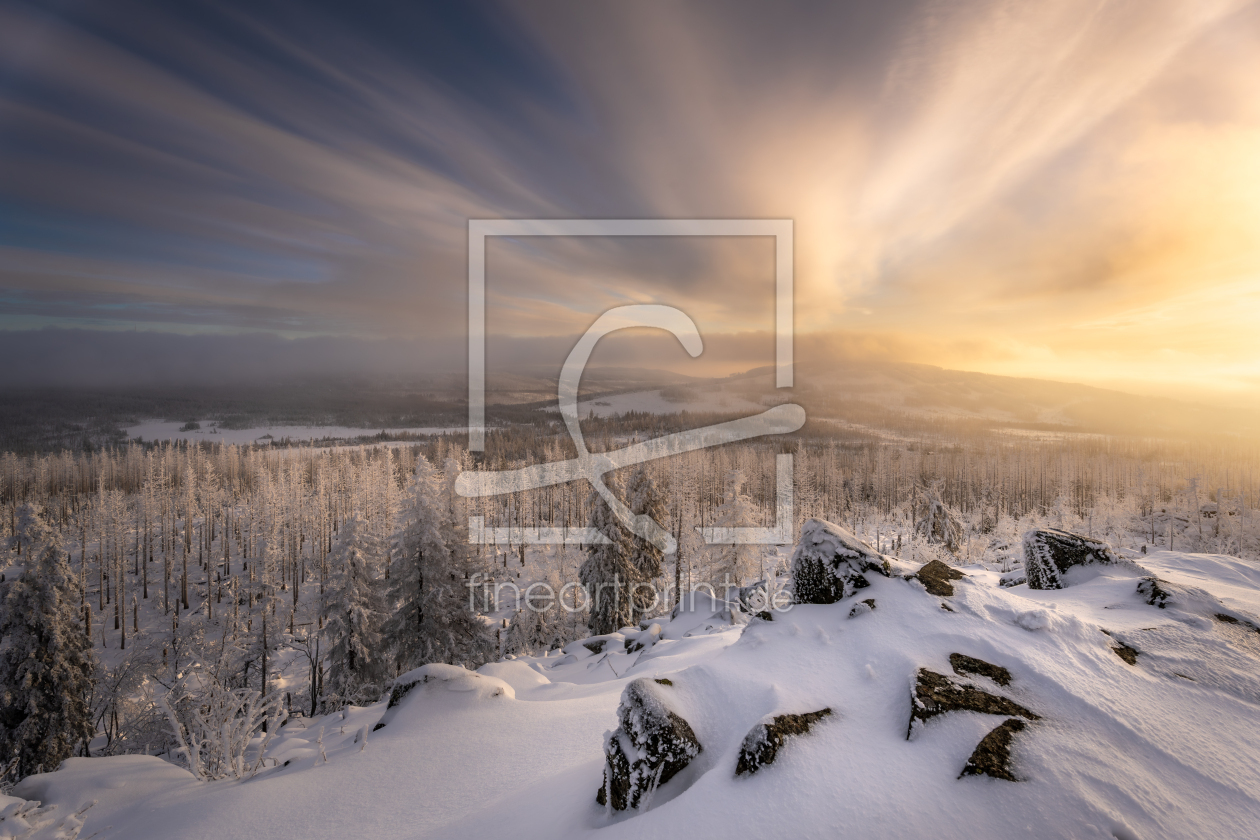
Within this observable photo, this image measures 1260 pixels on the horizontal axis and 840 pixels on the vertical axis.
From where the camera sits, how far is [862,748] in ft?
15.1

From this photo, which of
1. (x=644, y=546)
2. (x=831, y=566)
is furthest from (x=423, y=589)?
(x=831, y=566)

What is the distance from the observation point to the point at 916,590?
746 cm

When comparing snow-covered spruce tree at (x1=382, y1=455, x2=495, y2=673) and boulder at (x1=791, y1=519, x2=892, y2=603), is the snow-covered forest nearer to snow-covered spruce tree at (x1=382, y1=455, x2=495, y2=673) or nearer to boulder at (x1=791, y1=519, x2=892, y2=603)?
snow-covered spruce tree at (x1=382, y1=455, x2=495, y2=673)

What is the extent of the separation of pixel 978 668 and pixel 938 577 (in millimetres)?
2820

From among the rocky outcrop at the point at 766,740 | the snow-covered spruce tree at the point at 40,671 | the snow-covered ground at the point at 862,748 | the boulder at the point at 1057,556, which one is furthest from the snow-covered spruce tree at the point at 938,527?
the snow-covered spruce tree at the point at 40,671

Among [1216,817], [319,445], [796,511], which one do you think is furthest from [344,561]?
[319,445]

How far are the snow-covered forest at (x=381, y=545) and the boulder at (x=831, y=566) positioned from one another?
11.3 metres

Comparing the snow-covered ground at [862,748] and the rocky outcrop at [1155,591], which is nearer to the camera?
the snow-covered ground at [862,748]

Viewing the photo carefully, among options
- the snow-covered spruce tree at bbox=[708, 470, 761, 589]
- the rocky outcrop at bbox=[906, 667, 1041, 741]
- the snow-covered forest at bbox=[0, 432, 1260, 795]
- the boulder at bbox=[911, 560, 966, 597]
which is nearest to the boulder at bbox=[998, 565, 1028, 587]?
the boulder at bbox=[911, 560, 966, 597]

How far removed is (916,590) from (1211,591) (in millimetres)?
4694

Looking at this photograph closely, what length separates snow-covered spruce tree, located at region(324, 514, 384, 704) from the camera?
24.0m

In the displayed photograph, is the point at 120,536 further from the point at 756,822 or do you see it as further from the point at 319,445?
the point at 319,445

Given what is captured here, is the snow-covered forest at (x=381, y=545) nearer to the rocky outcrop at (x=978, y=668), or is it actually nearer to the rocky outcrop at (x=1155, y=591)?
the rocky outcrop at (x=978, y=668)

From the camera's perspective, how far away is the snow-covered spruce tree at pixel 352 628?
78.8 feet
